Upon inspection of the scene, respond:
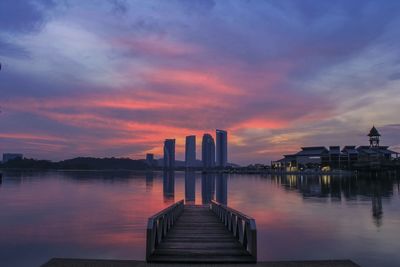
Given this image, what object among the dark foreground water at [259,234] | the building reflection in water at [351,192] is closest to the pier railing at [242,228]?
the dark foreground water at [259,234]

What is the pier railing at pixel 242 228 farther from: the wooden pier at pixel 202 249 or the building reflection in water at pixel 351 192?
the building reflection in water at pixel 351 192

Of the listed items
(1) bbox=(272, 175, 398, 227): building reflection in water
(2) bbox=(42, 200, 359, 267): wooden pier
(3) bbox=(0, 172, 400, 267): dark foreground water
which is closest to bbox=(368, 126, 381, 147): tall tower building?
(1) bbox=(272, 175, 398, 227): building reflection in water

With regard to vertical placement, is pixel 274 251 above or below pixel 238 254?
below

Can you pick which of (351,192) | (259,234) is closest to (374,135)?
(351,192)

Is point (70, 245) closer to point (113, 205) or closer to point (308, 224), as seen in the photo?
point (308, 224)

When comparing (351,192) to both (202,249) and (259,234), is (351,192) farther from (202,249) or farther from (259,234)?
(202,249)

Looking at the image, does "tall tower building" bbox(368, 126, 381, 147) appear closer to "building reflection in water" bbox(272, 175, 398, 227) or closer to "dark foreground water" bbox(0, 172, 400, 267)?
"building reflection in water" bbox(272, 175, 398, 227)

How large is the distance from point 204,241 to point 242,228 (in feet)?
5.45

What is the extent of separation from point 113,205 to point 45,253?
83.4 ft

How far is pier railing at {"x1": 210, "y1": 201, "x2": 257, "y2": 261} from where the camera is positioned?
1291 centimetres

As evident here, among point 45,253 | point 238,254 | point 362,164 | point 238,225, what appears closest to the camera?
point 238,254

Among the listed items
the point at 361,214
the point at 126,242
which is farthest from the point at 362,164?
the point at 126,242

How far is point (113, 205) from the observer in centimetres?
4566

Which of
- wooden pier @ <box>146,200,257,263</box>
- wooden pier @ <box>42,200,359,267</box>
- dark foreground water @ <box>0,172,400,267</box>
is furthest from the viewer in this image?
dark foreground water @ <box>0,172,400,267</box>
